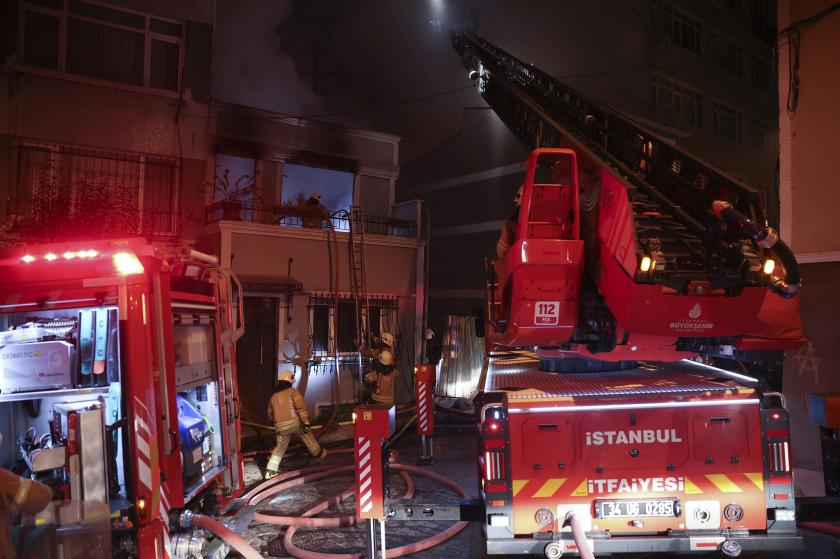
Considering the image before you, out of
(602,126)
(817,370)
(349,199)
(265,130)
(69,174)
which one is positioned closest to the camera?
(602,126)

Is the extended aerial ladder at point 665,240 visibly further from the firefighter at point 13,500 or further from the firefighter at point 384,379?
the firefighter at point 384,379

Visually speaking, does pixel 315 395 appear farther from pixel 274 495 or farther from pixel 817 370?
pixel 817 370

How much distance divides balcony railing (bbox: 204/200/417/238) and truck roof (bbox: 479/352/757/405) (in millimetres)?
8234

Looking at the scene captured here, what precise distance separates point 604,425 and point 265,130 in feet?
40.5

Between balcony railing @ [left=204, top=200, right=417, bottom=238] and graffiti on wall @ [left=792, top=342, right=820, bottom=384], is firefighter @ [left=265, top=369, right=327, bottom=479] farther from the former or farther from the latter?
graffiti on wall @ [left=792, top=342, right=820, bottom=384]

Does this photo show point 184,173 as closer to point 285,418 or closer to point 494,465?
point 285,418

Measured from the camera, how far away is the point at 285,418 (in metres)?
8.55

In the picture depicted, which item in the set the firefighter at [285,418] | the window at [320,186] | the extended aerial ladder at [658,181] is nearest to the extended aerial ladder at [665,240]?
the extended aerial ladder at [658,181]

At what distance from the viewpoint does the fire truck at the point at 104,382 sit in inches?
156

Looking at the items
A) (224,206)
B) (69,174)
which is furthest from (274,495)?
(69,174)

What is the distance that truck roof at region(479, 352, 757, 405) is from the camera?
178 inches

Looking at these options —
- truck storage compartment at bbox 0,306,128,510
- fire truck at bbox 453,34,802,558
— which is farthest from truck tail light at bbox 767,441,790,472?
truck storage compartment at bbox 0,306,128,510

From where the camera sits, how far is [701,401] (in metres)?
4.49

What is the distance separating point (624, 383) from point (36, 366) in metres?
5.00
